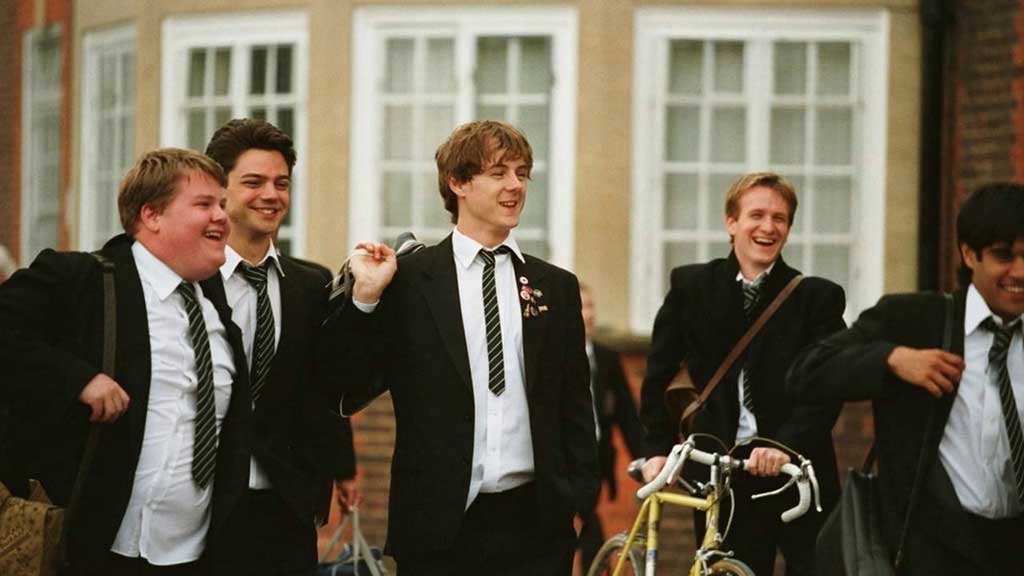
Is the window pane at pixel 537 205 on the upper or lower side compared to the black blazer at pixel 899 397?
upper

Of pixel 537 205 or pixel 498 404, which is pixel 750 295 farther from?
pixel 537 205

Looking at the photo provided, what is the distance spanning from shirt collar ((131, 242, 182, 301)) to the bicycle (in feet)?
7.42

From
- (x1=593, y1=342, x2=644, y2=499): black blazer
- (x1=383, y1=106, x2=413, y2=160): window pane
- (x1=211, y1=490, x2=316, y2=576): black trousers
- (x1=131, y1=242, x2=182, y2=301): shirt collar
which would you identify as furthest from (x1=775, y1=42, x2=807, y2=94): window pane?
(x1=131, y1=242, x2=182, y2=301): shirt collar

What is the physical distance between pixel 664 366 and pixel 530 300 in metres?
1.52

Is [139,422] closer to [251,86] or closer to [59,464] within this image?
[59,464]

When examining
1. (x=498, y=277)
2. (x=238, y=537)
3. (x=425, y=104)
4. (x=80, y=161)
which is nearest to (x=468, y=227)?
(x=498, y=277)

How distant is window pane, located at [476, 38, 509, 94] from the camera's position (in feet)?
41.5

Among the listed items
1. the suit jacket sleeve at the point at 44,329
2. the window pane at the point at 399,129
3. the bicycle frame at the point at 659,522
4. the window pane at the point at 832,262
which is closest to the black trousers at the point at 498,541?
the bicycle frame at the point at 659,522

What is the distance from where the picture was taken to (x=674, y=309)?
24.8 feet

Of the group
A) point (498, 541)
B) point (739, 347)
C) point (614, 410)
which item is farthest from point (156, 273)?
point (614, 410)

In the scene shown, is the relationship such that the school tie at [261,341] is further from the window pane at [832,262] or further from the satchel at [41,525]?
the window pane at [832,262]

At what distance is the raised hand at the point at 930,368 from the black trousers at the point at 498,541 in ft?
4.00

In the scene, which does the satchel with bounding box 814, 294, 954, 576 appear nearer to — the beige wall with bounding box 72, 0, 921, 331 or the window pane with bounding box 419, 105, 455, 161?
the beige wall with bounding box 72, 0, 921, 331

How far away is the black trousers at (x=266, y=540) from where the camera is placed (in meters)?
5.75
